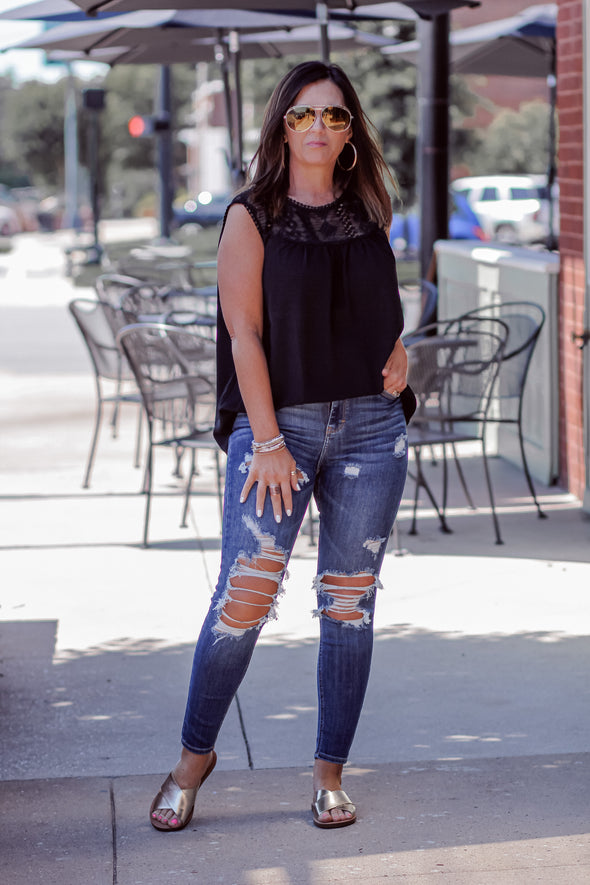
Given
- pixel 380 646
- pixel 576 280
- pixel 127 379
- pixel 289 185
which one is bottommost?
pixel 380 646

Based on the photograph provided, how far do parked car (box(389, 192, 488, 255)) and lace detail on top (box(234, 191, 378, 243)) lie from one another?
25.3 metres

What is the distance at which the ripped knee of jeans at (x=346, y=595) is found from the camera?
142 inches

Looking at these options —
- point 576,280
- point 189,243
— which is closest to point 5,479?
point 576,280

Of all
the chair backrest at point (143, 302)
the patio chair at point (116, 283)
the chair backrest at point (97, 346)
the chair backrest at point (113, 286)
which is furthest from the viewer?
the chair backrest at point (113, 286)

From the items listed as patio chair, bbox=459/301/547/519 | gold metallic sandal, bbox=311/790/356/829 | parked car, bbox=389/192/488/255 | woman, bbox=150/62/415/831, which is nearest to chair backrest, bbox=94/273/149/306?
patio chair, bbox=459/301/547/519

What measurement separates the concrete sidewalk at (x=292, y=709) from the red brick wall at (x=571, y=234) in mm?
335

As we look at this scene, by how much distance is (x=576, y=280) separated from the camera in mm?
7500

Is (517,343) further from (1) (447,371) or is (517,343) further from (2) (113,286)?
(2) (113,286)

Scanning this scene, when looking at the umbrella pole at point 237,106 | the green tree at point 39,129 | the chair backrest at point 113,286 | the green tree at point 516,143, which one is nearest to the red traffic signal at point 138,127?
the chair backrest at point 113,286

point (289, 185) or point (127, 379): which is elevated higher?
point (289, 185)

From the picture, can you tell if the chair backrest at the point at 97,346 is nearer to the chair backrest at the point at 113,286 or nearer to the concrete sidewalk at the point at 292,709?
the chair backrest at the point at 113,286

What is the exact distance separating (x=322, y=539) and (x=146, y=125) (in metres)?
17.1

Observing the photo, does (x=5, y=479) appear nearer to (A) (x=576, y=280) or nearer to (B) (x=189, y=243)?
(A) (x=576, y=280)

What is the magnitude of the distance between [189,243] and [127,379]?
30.4 meters
